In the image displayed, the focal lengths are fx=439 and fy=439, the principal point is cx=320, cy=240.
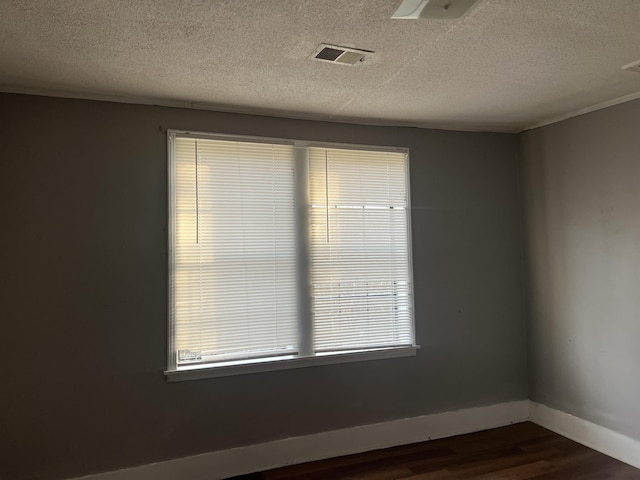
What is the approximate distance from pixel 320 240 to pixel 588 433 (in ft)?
8.11

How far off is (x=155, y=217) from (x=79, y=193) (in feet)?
1.52

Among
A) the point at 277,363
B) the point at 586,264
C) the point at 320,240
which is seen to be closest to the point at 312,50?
the point at 320,240

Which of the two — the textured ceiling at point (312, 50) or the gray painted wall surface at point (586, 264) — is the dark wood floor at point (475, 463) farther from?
the textured ceiling at point (312, 50)

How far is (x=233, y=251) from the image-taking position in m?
3.04

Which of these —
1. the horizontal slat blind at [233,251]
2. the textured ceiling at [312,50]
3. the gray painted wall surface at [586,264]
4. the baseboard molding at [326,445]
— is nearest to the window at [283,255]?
the horizontal slat blind at [233,251]

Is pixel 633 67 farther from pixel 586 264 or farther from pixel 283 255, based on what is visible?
pixel 283 255

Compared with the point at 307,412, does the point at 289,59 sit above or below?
above

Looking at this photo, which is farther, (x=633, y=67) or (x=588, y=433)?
(x=588, y=433)

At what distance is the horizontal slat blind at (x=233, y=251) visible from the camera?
2936 mm

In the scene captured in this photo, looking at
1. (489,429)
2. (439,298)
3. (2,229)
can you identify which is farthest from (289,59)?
(489,429)

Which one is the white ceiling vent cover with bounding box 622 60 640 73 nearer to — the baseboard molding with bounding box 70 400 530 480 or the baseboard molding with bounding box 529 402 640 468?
the baseboard molding with bounding box 529 402 640 468

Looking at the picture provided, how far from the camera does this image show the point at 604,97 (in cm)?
302

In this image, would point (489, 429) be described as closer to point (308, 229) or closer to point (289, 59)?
point (308, 229)

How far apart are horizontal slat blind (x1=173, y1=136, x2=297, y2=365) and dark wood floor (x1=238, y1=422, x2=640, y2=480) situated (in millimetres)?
872
